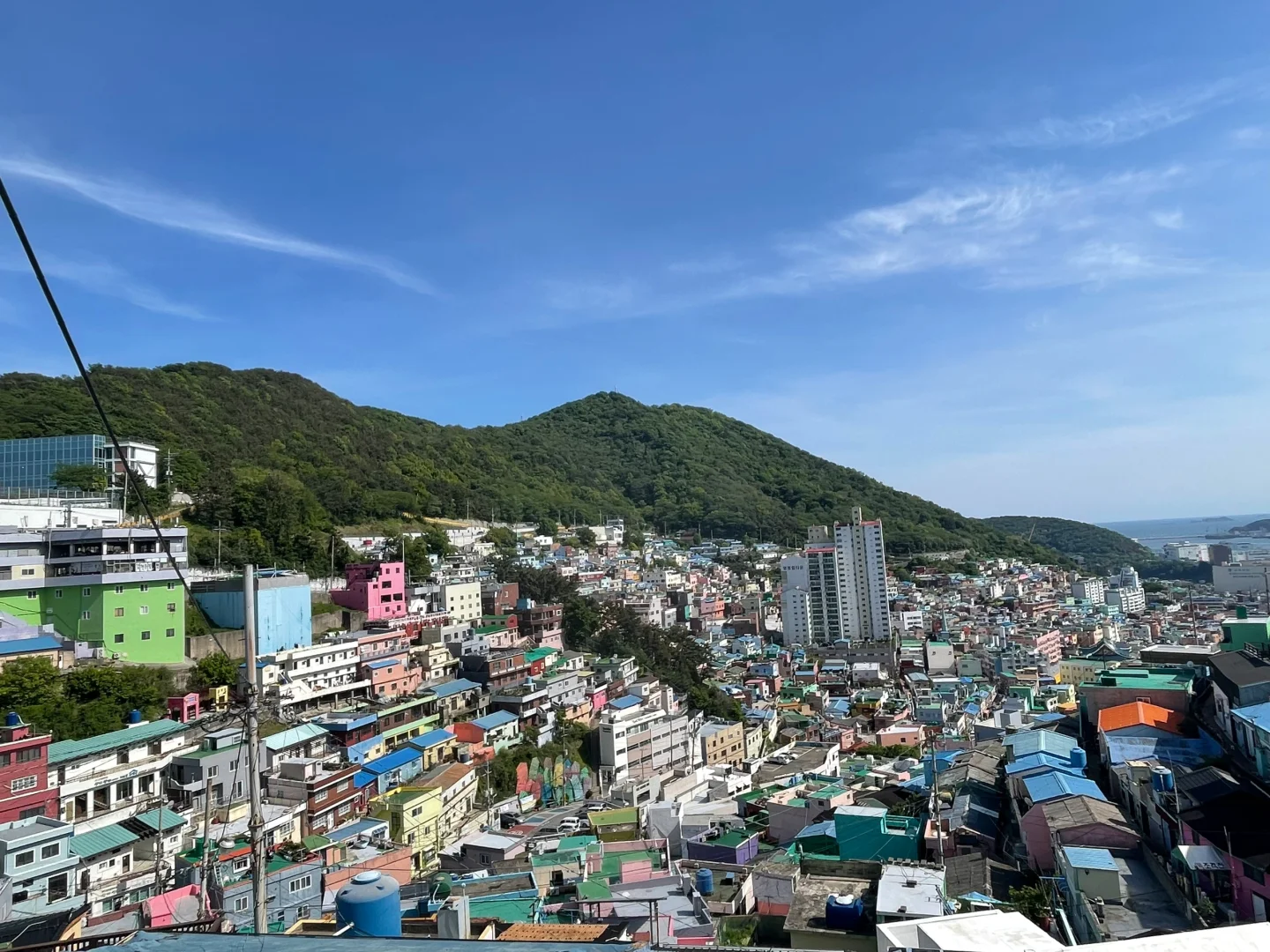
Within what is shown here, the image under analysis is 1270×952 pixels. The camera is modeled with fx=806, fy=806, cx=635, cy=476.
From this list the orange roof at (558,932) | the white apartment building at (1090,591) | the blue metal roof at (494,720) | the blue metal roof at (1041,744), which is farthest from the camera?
the white apartment building at (1090,591)

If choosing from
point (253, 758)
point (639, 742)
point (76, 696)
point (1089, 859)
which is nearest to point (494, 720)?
point (639, 742)

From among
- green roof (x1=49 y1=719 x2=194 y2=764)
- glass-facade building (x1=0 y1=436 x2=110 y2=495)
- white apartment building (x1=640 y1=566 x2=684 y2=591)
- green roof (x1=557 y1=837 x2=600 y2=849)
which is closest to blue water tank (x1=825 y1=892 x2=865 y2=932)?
green roof (x1=557 y1=837 x2=600 y2=849)

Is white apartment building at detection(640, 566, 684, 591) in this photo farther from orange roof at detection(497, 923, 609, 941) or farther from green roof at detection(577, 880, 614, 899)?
orange roof at detection(497, 923, 609, 941)

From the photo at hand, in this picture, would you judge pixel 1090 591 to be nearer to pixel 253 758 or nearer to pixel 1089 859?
pixel 1089 859

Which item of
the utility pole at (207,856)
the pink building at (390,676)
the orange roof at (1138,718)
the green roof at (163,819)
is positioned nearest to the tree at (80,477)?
the pink building at (390,676)

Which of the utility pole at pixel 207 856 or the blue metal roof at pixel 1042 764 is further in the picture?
the blue metal roof at pixel 1042 764

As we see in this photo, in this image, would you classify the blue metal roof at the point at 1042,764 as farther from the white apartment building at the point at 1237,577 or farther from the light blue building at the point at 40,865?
the white apartment building at the point at 1237,577
